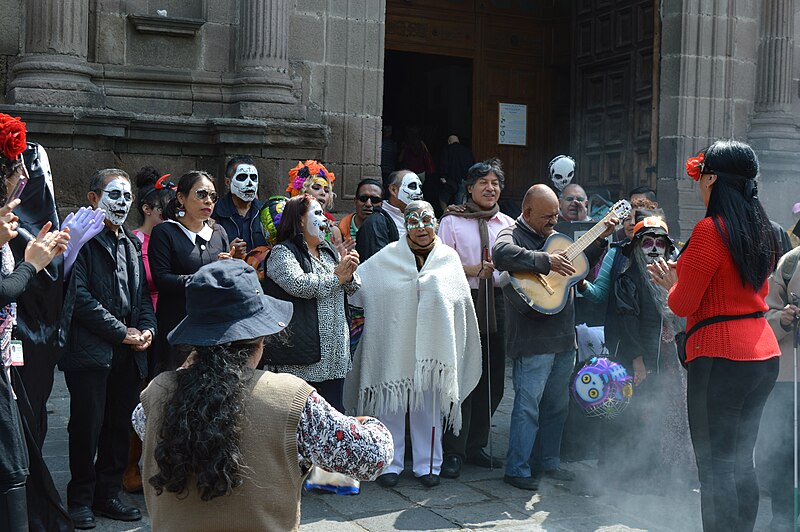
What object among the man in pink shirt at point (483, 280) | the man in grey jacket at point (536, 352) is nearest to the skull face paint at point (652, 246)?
the man in grey jacket at point (536, 352)

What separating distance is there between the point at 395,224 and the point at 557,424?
1.88 meters

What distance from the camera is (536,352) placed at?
6305mm

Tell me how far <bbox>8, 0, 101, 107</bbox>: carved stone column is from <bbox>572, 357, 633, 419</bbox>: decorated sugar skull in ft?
16.8

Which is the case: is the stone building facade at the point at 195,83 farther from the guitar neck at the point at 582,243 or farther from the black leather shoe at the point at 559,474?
the black leather shoe at the point at 559,474

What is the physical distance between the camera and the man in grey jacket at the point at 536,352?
621 centimetres

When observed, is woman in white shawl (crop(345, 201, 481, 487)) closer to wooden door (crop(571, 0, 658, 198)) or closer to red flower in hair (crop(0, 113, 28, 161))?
red flower in hair (crop(0, 113, 28, 161))

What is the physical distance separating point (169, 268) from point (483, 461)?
249 centimetres

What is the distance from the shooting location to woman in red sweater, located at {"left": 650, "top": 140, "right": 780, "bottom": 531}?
4434 mm

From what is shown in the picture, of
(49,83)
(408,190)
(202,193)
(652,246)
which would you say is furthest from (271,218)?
(49,83)

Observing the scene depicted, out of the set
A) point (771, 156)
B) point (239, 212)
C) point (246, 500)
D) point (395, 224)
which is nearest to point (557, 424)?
point (395, 224)

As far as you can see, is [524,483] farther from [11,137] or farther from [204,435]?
[204,435]

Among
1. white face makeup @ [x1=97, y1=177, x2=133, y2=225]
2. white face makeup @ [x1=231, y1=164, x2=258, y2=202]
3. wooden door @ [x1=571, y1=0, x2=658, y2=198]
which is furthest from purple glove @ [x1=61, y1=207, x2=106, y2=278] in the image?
wooden door @ [x1=571, y1=0, x2=658, y2=198]

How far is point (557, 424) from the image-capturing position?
6.51 meters

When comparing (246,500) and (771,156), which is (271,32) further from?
(246,500)
